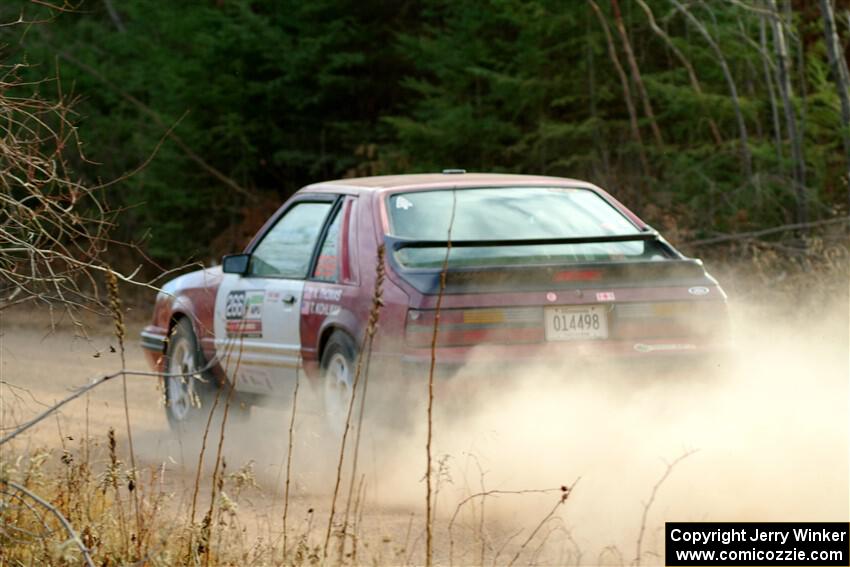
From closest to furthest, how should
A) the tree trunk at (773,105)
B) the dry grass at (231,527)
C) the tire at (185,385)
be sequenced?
the dry grass at (231,527), the tire at (185,385), the tree trunk at (773,105)

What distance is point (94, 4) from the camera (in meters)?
32.3

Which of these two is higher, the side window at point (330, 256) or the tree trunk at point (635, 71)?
the tree trunk at point (635, 71)

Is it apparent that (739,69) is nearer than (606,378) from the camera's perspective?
No

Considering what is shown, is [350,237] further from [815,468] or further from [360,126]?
[360,126]

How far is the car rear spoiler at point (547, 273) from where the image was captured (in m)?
7.87

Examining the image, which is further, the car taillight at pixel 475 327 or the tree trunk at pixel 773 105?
the tree trunk at pixel 773 105

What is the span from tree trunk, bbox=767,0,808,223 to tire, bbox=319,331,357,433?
28.7 ft

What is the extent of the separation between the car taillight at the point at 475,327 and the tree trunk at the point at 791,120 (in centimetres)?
895

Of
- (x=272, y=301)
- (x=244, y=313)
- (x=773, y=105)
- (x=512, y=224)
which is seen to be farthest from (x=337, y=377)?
(x=773, y=105)

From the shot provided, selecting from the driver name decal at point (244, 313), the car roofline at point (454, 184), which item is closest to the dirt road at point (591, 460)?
the driver name decal at point (244, 313)

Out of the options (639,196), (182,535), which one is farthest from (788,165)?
(182,535)

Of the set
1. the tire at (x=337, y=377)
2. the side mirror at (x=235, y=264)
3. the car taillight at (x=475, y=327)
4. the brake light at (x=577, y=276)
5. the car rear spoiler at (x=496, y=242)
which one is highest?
the side mirror at (x=235, y=264)

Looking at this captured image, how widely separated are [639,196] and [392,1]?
8.07m

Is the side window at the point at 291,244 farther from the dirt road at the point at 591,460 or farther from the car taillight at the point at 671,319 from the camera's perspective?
the car taillight at the point at 671,319
